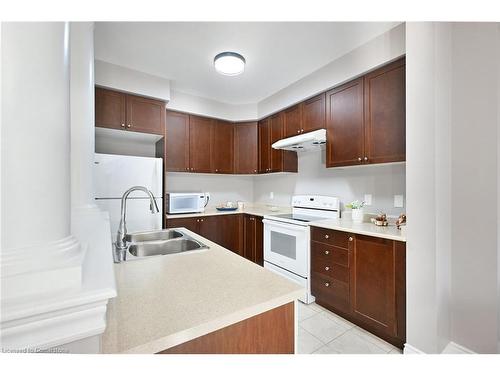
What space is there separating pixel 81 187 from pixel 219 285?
1206 mm

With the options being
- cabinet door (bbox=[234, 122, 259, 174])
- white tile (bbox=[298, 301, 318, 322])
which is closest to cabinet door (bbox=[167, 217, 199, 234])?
cabinet door (bbox=[234, 122, 259, 174])

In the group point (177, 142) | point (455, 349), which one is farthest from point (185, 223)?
point (455, 349)

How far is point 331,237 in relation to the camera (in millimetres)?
2109

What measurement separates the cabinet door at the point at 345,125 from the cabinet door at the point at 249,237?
1366 mm

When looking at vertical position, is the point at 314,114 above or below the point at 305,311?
above

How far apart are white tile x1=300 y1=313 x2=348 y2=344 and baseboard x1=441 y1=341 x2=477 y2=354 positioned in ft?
2.14

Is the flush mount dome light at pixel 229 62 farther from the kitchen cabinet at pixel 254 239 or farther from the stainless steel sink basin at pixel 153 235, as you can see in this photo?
the kitchen cabinet at pixel 254 239

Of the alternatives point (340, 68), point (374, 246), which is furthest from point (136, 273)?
point (340, 68)

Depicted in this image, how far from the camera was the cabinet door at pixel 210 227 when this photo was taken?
3047mm

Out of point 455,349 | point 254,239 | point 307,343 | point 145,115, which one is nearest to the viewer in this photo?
point 455,349

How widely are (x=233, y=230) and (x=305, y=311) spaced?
147 centimetres

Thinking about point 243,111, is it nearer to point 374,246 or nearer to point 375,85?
point 375,85

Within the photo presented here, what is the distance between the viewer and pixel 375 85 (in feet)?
6.68

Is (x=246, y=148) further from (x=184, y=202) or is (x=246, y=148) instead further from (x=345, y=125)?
(x=345, y=125)
